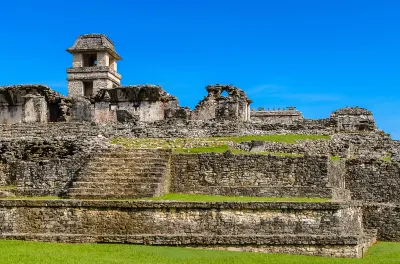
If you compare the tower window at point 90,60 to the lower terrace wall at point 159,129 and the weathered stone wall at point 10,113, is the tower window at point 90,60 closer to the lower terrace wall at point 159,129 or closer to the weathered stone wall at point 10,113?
the weathered stone wall at point 10,113

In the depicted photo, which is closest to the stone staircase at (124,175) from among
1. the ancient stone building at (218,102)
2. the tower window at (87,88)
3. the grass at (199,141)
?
the grass at (199,141)

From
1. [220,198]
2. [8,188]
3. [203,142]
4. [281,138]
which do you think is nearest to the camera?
[220,198]

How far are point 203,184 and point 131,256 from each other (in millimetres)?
5220

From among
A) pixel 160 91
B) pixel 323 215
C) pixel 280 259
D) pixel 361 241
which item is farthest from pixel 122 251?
pixel 160 91

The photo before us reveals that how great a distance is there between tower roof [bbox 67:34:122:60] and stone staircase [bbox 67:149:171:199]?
27912mm

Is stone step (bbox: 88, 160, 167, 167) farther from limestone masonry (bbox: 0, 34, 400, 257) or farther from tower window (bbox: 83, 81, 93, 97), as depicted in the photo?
tower window (bbox: 83, 81, 93, 97)

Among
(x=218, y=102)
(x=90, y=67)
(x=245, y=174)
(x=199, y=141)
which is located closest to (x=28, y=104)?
(x=218, y=102)

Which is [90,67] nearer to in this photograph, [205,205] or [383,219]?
[383,219]

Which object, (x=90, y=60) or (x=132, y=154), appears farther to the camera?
(x=90, y=60)

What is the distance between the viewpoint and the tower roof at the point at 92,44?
150ft

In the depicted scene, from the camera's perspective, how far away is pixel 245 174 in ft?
60.0

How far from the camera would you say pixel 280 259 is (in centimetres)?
1416

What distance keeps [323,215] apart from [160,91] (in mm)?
20556

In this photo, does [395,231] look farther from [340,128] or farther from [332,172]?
[340,128]
